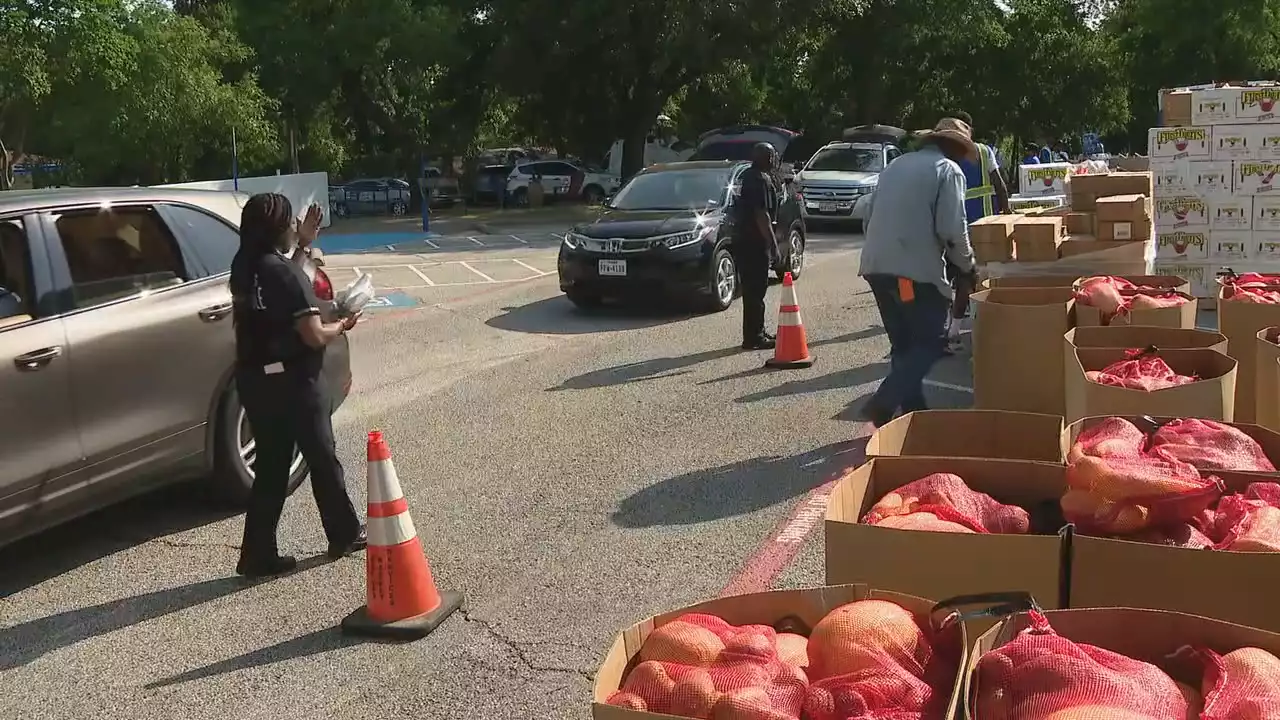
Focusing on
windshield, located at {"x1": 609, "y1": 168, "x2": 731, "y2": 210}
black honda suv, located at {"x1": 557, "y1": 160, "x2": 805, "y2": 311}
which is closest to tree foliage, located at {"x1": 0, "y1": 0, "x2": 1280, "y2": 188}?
windshield, located at {"x1": 609, "y1": 168, "x2": 731, "y2": 210}

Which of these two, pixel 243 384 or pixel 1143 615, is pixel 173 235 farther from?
pixel 1143 615

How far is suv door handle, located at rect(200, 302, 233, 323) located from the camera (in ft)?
19.3

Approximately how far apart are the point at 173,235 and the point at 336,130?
3755 cm

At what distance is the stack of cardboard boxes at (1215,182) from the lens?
9.09 meters

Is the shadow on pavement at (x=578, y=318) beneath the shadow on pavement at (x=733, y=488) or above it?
above

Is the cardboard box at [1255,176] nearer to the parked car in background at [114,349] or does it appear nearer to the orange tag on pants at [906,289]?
the orange tag on pants at [906,289]

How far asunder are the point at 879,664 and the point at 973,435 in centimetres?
182

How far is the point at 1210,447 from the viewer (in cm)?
312

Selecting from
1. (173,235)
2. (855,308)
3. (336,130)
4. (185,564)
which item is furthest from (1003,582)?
(336,130)

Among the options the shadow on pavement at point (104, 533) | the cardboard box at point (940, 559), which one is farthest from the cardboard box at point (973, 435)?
the shadow on pavement at point (104, 533)

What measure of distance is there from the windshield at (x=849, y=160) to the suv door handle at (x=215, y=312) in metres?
18.4

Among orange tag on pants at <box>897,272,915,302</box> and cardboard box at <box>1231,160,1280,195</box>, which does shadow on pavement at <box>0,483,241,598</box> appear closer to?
orange tag on pants at <box>897,272,915,302</box>

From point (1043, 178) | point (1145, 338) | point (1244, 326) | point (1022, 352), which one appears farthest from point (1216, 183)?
point (1145, 338)

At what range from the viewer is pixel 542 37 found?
1140 inches
